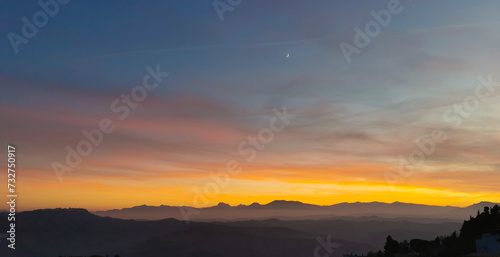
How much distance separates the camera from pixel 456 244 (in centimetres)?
12244

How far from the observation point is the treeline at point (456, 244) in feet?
393

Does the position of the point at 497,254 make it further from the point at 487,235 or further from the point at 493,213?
the point at 493,213

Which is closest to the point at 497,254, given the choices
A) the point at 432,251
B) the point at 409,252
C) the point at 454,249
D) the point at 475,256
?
the point at 475,256

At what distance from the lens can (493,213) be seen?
129625mm

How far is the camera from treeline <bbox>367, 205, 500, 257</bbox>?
11969 cm

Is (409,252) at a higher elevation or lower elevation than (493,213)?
lower

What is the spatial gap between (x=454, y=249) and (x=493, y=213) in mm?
18615

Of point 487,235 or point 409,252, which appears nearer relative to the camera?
point 487,235

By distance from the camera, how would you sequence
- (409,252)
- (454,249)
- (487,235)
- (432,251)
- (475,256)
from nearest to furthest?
(475,256) → (487,235) → (454,249) → (432,251) → (409,252)

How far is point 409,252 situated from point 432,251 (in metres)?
9.76

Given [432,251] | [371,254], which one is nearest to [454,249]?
[432,251]

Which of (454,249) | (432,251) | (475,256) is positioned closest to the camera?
(475,256)

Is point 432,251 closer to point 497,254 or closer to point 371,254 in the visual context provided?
point 371,254

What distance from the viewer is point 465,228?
433ft
